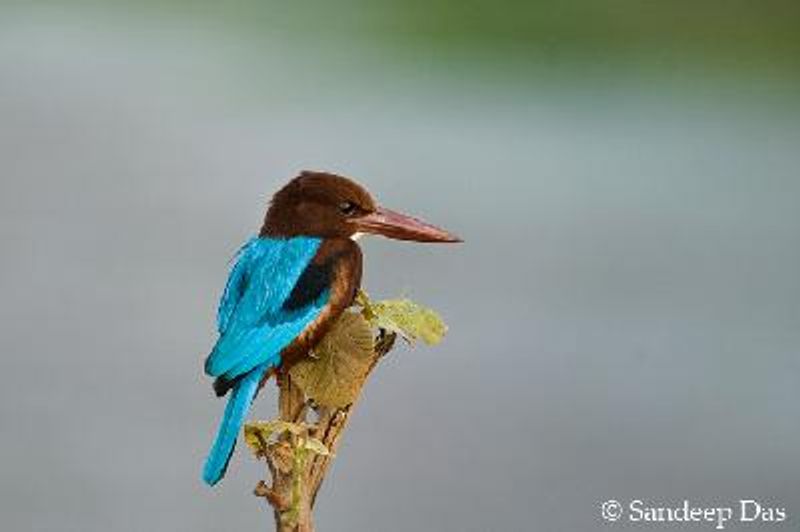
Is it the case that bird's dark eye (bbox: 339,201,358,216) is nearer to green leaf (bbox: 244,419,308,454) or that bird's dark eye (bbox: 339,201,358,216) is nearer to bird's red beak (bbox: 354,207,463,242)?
bird's red beak (bbox: 354,207,463,242)

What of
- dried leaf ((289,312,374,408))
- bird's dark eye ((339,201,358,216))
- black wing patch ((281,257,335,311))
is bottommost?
dried leaf ((289,312,374,408))

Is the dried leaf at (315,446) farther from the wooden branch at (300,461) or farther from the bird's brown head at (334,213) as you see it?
the bird's brown head at (334,213)

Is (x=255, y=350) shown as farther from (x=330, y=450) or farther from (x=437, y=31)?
(x=437, y=31)

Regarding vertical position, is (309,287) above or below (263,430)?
above

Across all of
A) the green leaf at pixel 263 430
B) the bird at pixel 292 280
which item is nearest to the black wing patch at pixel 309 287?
the bird at pixel 292 280

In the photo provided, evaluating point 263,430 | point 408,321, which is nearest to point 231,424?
point 263,430

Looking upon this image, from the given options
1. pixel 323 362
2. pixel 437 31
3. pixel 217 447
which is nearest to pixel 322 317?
pixel 323 362

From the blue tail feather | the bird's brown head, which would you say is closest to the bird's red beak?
the bird's brown head

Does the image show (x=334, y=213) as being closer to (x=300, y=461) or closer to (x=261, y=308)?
(x=261, y=308)

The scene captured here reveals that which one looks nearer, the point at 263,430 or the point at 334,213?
the point at 263,430
